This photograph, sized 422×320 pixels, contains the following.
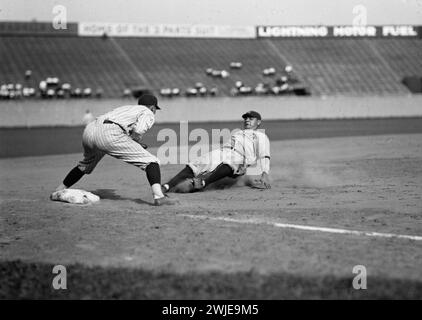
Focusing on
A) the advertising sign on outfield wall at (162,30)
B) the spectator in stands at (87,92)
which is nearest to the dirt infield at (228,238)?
the spectator in stands at (87,92)

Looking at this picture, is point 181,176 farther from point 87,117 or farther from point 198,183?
point 87,117

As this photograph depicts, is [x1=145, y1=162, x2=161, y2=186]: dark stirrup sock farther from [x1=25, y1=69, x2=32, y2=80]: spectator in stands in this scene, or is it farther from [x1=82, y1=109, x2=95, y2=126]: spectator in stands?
[x1=25, y1=69, x2=32, y2=80]: spectator in stands

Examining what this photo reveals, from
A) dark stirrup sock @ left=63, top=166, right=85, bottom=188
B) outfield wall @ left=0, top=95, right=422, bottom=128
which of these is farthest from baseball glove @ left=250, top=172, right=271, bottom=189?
outfield wall @ left=0, top=95, right=422, bottom=128

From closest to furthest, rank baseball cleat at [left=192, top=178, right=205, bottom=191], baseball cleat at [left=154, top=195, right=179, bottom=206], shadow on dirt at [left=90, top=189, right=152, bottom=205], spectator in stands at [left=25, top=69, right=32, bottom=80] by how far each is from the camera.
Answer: baseball cleat at [left=154, top=195, right=179, bottom=206]
shadow on dirt at [left=90, top=189, right=152, bottom=205]
baseball cleat at [left=192, top=178, right=205, bottom=191]
spectator in stands at [left=25, top=69, right=32, bottom=80]

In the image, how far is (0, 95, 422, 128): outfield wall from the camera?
37.4 m

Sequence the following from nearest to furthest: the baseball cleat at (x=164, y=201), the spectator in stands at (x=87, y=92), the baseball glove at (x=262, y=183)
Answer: the baseball cleat at (x=164, y=201), the baseball glove at (x=262, y=183), the spectator in stands at (x=87, y=92)

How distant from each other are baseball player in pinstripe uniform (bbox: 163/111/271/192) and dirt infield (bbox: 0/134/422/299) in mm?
309

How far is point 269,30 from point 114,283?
162 feet

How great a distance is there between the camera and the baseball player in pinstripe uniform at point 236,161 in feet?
35.3

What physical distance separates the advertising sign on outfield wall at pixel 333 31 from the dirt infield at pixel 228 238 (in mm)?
40740

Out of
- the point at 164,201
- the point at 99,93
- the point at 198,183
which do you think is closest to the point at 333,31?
the point at 99,93

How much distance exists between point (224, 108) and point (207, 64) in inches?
287

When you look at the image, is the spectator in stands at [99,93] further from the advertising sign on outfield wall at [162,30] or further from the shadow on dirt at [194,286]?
the shadow on dirt at [194,286]

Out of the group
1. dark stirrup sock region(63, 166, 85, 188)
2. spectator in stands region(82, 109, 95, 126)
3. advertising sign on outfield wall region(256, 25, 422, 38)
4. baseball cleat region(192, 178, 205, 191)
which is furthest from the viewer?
advertising sign on outfield wall region(256, 25, 422, 38)
